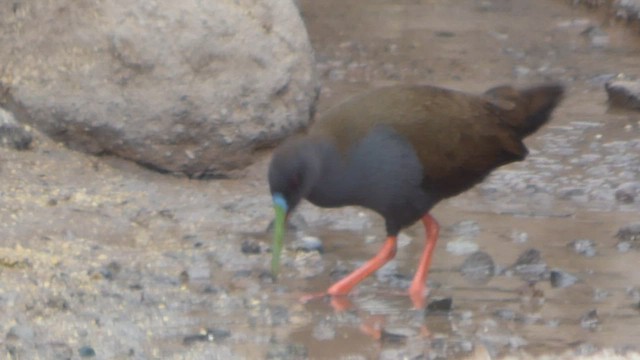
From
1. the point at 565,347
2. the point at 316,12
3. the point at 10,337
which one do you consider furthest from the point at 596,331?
the point at 316,12

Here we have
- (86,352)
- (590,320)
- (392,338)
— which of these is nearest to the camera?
(86,352)

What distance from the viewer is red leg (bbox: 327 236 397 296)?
639cm

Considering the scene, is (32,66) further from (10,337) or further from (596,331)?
(596,331)

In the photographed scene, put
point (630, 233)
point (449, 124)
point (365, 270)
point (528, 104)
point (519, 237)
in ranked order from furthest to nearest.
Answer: point (519, 237) < point (630, 233) < point (528, 104) < point (449, 124) < point (365, 270)

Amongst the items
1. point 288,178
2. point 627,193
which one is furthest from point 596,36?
point 288,178

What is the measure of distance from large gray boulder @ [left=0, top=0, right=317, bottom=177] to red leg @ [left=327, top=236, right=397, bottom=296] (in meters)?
1.64

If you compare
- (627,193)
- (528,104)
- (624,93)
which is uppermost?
(528,104)

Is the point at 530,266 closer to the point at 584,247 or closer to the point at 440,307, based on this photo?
the point at 584,247

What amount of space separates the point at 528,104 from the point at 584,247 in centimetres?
72

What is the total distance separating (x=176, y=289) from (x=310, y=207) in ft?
5.45

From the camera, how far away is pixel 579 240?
721 cm

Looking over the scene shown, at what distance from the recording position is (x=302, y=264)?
687 cm

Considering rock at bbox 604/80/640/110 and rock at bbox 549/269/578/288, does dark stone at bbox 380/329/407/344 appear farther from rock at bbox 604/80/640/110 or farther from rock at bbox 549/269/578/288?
→ rock at bbox 604/80/640/110

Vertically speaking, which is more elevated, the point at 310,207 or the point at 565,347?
the point at 565,347
